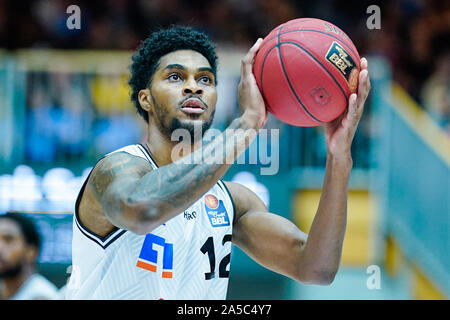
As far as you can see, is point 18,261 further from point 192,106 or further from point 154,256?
point 192,106

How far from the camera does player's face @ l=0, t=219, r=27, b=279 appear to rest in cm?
650

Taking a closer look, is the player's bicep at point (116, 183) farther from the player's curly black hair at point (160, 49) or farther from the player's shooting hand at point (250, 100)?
the player's curly black hair at point (160, 49)

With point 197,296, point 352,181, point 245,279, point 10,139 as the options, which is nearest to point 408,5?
point 352,181

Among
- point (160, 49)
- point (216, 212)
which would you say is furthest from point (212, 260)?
point (160, 49)

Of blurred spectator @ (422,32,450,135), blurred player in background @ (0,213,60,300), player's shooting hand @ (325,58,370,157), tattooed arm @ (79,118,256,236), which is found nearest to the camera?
tattooed arm @ (79,118,256,236)

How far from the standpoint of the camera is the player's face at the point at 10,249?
6.50 meters

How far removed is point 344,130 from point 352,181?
4.53 metres

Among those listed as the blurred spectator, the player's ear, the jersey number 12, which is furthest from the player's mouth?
the blurred spectator

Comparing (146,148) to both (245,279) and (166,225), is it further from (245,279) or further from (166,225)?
(245,279)

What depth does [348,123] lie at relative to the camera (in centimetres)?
378

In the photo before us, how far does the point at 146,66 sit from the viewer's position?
442cm

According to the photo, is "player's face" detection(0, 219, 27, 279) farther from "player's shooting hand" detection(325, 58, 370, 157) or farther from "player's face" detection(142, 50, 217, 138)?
"player's shooting hand" detection(325, 58, 370, 157)

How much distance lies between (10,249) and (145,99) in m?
2.95

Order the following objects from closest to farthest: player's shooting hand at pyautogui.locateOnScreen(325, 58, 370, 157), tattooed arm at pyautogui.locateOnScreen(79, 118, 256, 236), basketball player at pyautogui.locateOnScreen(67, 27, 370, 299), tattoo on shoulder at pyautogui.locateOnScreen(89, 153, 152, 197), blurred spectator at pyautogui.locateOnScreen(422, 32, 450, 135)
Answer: tattooed arm at pyautogui.locateOnScreen(79, 118, 256, 236) < basketball player at pyautogui.locateOnScreen(67, 27, 370, 299) < tattoo on shoulder at pyautogui.locateOnScreen(89, 153, 152, 197) < player's shooting hand at pyautogui.locateOnScreen(325, 58, 370, 157) < blurred spectator at pyautogui.locateOnScreen(422, 32, 450, 135)
